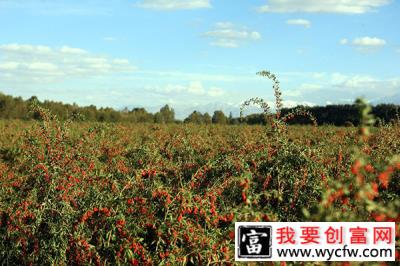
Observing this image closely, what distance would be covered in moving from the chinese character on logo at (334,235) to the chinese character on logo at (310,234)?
0.31ft

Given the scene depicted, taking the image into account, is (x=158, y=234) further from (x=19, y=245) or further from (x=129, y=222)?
(x=19, y=245)

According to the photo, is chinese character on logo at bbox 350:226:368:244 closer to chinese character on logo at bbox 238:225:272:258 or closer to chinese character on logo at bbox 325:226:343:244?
chinese character on logo at bbox 325:226:343:244

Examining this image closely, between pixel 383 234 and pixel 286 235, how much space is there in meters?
0.81

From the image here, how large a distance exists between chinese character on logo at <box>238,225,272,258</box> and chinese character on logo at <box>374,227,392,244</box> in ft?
2.92

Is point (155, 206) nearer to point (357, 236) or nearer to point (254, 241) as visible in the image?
point (254, 241)

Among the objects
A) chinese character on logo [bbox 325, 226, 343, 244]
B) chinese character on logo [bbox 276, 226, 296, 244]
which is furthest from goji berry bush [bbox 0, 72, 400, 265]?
chinese character on logo [bbox 276, 226, 296, 244]

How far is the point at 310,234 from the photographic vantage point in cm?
417

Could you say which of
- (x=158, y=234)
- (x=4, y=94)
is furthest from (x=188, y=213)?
(x=4, y=94)

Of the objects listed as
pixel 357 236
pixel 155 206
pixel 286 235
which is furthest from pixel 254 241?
pixel 155 206

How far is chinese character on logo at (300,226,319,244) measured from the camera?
411 centimetres

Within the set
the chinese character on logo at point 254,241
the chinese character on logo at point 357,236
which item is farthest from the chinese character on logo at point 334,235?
the chinese character on logo at point 254,241

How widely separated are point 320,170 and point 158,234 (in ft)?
7.59

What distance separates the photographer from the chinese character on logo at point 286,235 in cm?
429

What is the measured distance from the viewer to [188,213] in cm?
510
